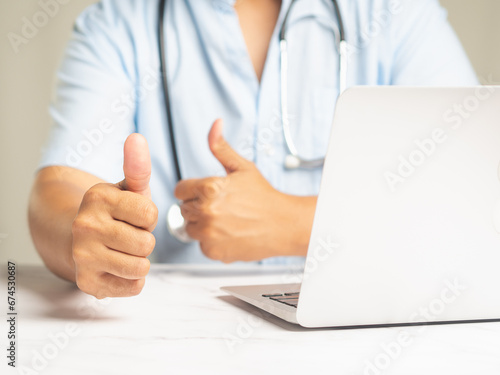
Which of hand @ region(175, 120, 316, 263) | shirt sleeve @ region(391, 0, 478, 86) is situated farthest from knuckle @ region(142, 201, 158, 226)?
shirt sleeve @ region(391, 0, 478, 86)

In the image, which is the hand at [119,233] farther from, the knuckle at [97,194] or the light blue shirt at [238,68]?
the light blue shirt at [238,68]

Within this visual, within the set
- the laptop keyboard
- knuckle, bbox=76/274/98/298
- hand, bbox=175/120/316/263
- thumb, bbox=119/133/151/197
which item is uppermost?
thumb, bbox=119/133/151/197

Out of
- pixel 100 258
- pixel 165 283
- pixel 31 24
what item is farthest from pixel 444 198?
pixel 31 24

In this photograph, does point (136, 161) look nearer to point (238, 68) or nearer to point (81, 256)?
point (81, 256)

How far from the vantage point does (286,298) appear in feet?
1.53

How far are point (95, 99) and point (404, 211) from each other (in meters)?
0.68

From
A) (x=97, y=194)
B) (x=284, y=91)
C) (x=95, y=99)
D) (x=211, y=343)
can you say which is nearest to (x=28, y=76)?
(x=95, y=99)

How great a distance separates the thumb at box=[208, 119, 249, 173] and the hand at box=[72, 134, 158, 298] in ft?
1.07

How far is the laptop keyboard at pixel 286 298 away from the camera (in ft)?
1.44

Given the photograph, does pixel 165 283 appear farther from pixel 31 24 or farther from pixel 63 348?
pixel 31 24

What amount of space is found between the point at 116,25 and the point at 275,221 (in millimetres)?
493

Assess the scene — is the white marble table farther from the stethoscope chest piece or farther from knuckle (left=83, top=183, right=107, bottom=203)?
the stethoscope chest piece

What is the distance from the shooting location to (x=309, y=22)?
1008mm

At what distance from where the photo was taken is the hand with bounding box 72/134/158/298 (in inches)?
16.6
